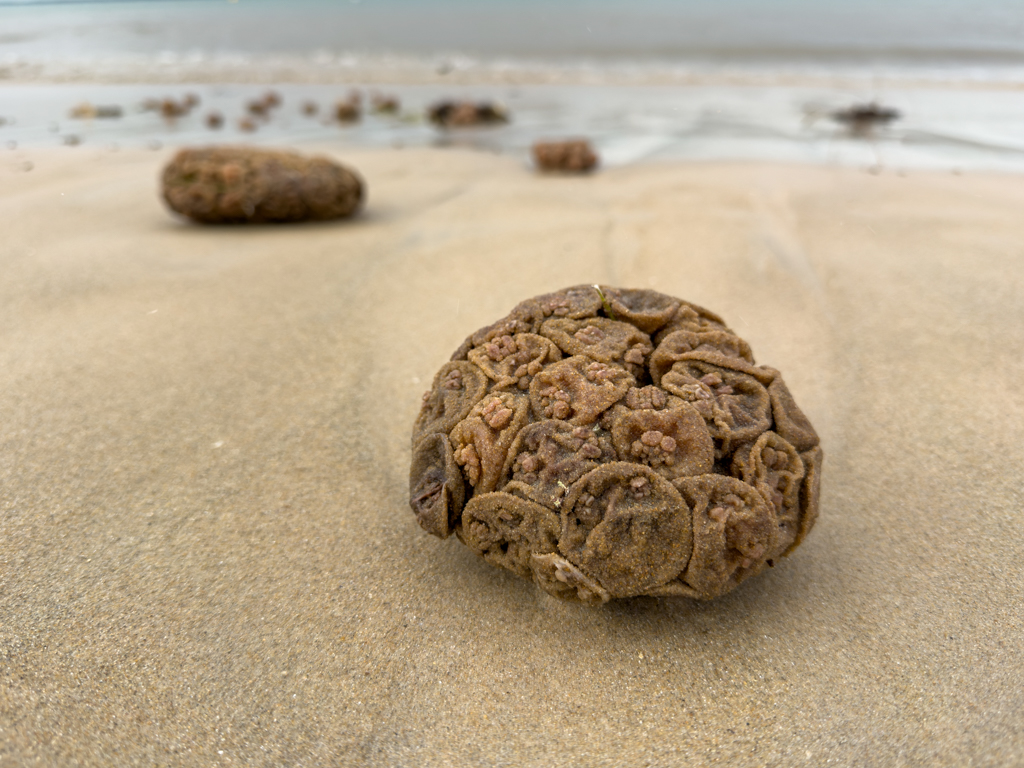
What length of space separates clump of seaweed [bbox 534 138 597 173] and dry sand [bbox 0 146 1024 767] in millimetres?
1956

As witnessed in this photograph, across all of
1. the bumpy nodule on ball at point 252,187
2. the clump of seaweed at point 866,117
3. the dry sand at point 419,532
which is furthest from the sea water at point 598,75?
the dry sand at point 419,532

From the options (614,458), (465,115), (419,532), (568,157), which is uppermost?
(614,458)

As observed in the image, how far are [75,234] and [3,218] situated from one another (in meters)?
0.63

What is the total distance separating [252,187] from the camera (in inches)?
201

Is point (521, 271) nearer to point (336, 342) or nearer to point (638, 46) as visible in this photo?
point (336, 342)

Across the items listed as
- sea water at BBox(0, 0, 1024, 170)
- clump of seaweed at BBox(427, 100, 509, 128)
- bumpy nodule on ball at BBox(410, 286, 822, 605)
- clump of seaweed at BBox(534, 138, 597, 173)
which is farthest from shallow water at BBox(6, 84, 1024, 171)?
bumpy nodule on ball at BBox(410, 286, 822, 605)

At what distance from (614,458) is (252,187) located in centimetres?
409

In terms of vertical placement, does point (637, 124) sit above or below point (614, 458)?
below

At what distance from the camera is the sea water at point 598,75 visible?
779 centimetres

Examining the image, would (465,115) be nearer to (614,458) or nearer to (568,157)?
(568,157)

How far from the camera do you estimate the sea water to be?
779 cm

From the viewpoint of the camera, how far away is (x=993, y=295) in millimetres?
3811

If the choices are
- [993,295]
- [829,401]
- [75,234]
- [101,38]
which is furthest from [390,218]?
[101,38]

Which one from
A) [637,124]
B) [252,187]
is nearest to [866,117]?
[637,124]
